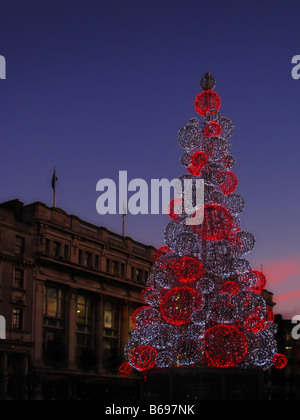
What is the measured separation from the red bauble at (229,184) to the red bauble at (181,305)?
16.6ft

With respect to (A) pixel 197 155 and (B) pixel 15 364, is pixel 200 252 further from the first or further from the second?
(B) pixel 15 364

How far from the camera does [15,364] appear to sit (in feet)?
163

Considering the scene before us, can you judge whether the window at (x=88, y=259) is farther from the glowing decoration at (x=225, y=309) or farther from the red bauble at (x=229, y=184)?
the glowing decoration at (x=225, y=309)

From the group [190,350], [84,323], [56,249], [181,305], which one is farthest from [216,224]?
[84,323]

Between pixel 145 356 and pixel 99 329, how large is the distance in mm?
31220

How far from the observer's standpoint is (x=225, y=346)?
83.3ft

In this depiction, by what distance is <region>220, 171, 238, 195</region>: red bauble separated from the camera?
2886cm

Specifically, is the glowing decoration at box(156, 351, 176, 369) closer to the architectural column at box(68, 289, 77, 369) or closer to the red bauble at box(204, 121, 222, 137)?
the red bauble at box(204, 121, 222, 137)

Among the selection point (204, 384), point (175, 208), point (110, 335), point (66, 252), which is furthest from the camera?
point (110, 335)

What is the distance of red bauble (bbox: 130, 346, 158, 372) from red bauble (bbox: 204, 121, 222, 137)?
385 inches

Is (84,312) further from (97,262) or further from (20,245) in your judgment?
(20,245)

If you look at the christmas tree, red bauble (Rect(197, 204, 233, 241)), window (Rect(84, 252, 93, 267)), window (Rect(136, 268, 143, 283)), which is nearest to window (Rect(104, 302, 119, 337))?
window (Rect(136, 268, 143, 283))

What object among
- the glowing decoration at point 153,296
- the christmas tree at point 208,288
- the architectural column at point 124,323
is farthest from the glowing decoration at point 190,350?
the architectural column at point 124,323
